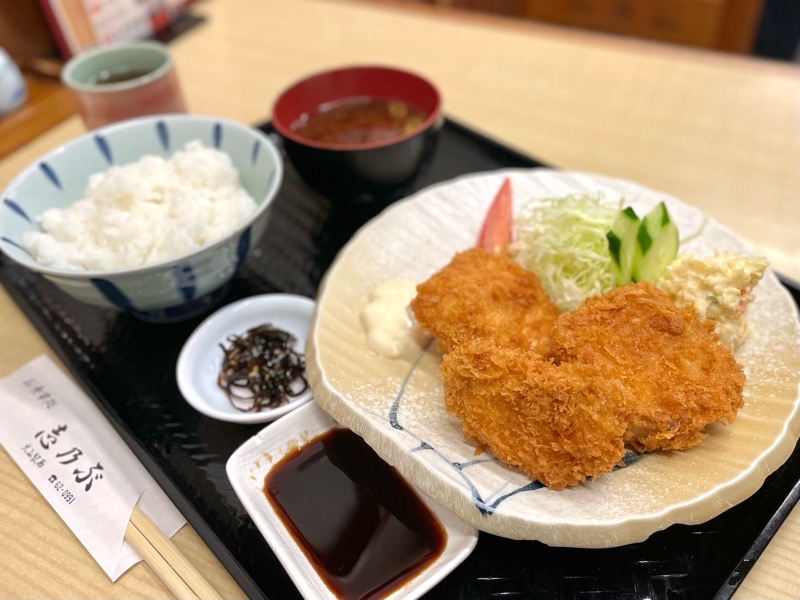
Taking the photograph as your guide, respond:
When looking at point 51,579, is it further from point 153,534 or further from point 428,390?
point 428,390

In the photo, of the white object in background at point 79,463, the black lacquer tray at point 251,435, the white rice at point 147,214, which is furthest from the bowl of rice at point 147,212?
the white object in background at point 79,463

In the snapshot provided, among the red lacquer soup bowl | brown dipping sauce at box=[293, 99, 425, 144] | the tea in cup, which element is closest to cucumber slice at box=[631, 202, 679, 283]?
the red lacquer soup bowl

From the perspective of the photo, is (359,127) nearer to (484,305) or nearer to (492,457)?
(484,305)

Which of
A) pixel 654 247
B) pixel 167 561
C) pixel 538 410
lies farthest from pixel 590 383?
pixel 167 561

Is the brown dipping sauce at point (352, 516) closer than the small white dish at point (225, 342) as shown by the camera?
Yes

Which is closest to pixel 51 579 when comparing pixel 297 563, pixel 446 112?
pixel 297 563

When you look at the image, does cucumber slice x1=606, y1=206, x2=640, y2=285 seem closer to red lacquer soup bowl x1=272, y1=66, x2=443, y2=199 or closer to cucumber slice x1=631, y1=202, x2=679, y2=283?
cucumber slice x1=631, y1=202, x2=679, y2=283

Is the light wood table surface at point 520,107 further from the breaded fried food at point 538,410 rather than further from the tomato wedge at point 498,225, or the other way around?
the tomato wedge at point 498,225
